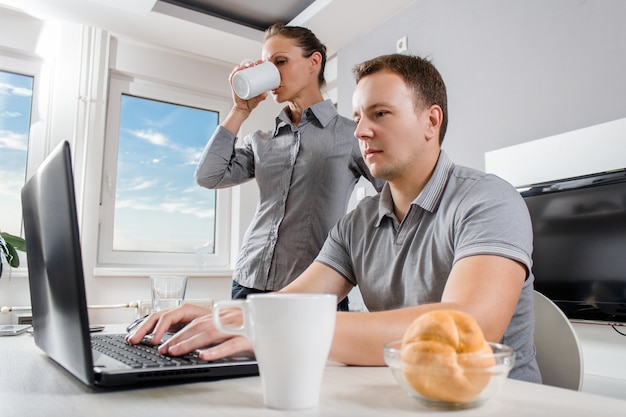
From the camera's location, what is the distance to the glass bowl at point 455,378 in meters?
0.40

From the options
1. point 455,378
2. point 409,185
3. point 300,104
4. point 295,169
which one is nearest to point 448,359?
point 455,378

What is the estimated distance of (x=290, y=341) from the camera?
397mm

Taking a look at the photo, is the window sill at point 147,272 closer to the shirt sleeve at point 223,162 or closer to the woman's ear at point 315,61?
the shirt sleeve at point 223,162

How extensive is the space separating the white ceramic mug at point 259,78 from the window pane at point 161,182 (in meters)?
1.98

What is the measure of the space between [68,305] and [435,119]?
2.76ft

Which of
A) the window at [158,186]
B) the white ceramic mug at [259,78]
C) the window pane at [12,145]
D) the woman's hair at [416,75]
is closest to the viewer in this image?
the woman's hair at [416,75]

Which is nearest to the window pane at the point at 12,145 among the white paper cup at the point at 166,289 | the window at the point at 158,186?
the window at the point at 158,186

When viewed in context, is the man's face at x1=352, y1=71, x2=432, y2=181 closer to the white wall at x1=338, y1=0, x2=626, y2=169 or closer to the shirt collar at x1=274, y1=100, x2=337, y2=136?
the shirt collar at x1=274, y1=100, x2=337, y2=136

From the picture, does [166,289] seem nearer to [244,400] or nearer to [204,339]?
[204,339]

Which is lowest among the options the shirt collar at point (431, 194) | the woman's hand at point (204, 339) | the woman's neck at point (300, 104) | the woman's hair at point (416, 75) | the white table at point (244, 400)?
the white table at point (244, 400)

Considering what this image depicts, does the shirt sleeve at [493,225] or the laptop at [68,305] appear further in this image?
the shirt sleeve at [493,225]

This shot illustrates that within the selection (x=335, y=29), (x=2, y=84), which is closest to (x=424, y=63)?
(x=335, y=29)

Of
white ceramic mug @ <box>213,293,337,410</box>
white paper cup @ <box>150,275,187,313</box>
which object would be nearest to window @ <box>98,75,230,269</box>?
white paper cup @ <box>150,275,187,313</box>

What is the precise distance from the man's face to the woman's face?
46 centimetres
